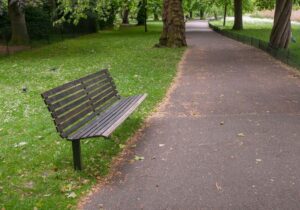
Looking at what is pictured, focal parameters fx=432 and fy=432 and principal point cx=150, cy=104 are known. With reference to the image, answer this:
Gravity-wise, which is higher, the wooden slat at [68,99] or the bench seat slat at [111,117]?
the wooden slat at [68,99]

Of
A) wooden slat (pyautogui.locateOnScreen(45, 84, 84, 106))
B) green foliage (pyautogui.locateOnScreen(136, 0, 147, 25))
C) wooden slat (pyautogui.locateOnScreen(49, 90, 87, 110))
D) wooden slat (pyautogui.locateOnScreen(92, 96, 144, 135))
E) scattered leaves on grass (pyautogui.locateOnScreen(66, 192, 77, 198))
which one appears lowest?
scattered leaves on grass (pyautogui.locateOnScreen(66, 192, 77, 198))

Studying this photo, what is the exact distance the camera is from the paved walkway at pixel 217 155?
470 cm

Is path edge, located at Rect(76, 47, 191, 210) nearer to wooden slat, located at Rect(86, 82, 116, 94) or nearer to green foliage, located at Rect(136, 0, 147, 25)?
wooden slat, located at Rect(86, 82, 116, 94)

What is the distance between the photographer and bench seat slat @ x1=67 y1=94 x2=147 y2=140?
5.42 m

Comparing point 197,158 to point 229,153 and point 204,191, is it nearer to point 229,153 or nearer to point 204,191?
point 229,153

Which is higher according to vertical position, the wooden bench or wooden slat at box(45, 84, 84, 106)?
wooden slat at box(45, 84, 84, 106)

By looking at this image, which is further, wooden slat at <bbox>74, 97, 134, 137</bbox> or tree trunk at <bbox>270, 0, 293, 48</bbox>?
tree trunk at <bbox>270, 0, 293, 48</bbox>

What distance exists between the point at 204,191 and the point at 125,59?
13.8 metres

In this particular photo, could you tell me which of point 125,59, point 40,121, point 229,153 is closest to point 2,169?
point 40,121

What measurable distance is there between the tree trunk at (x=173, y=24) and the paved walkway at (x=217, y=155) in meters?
12.6

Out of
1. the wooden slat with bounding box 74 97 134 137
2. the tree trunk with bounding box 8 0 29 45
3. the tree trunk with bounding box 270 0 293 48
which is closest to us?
the wooden slat with bounding box 74 97 134 137

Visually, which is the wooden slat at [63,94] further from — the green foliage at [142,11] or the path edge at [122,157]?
the green foliage at [142,11]

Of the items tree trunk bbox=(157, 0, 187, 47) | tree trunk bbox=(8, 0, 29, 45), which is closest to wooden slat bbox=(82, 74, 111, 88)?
tree trunk bbox=(157, 0, 187, 47)

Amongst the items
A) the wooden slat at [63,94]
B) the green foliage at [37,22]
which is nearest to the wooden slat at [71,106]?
the wooden slat at [63,94]
